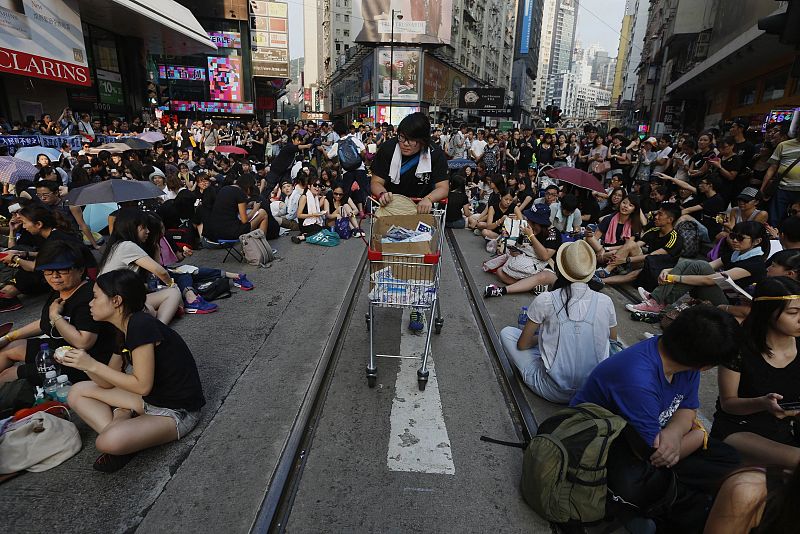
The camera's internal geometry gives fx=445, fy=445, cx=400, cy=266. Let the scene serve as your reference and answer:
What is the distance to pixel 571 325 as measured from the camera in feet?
11.8

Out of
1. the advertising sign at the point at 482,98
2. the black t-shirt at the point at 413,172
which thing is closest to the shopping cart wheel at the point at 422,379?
the black t-shirt at the point at 413,172

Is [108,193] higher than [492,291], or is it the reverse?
[108,193]

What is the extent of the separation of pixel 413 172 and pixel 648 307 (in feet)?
12.7

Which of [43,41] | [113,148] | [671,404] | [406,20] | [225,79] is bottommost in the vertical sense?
[671,404]

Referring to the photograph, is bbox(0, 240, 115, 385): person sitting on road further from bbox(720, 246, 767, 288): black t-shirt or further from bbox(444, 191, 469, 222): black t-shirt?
bbox(444, 191, 469, 222): black t-shirt

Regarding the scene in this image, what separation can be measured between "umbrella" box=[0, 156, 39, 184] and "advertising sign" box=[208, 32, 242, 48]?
46.0 m

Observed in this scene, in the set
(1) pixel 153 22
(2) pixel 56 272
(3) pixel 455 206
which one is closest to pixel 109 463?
(2) pixel 56 272

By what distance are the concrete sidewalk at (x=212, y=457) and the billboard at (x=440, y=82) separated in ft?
176

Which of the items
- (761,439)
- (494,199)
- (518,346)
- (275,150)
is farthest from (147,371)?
(275,150)

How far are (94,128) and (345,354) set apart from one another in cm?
1890

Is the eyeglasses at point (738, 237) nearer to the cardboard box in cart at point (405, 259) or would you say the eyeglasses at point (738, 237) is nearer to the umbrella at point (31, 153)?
the cardboard box in cart at point (405, 259)

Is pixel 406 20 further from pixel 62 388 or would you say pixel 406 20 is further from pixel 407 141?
pixel 62 388

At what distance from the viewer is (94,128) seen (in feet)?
59.2

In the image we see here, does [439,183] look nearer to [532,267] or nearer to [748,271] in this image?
[532,267]
